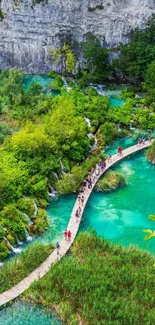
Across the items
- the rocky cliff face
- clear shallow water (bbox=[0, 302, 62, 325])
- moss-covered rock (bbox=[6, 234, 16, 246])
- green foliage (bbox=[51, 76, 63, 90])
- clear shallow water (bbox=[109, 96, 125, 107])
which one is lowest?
clear shallow water (bbox=[0, 302, 62, 325])

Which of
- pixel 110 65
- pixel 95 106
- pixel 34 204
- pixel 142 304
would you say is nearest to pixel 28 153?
pixel 34 204

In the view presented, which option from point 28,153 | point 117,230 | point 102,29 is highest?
point 102,29

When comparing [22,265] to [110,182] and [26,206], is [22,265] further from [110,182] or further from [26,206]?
[110,182]

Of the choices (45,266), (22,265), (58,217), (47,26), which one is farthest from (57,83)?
(22,265)

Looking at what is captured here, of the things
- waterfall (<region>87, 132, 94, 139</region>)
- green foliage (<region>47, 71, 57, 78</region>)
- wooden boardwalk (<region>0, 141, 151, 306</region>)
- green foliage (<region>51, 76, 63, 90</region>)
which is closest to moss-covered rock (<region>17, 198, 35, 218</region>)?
wooden boardwalk (<region>0, 141, 151, 306</region>)

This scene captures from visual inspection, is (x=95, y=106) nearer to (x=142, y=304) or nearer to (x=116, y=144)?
(x=116, y=144)

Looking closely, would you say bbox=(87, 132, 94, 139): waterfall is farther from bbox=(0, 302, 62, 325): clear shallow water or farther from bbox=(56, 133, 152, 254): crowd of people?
bbox=(0, 302, 62, 325): clear shallow water
